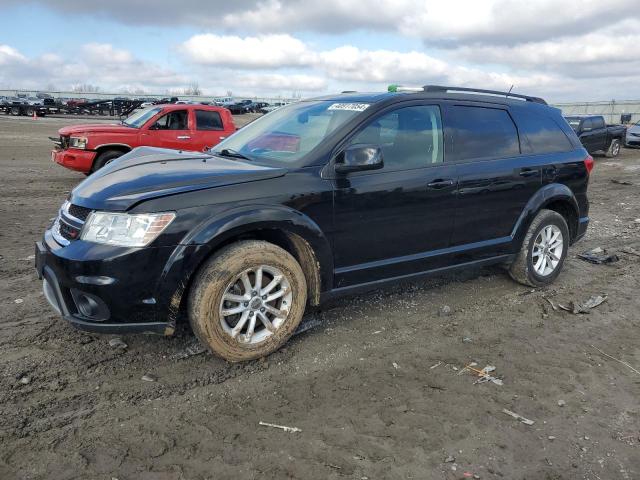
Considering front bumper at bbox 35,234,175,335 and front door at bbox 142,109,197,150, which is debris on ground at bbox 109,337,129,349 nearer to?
front bumper at bbox 35,234,175,335

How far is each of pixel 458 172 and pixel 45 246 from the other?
10.4 feet

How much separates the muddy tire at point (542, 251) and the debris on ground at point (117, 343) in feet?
11.9

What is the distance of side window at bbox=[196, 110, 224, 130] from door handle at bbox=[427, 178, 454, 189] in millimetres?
A: 8262

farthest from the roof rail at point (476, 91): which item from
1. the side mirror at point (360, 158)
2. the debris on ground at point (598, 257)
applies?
the debris on ground at point (598, 257)

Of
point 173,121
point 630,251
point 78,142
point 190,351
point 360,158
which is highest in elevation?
point 173,121

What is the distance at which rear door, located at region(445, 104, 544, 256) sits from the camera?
14.3ft

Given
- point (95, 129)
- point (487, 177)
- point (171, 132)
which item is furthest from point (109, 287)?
point (171, 132)

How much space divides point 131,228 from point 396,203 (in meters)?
1.93

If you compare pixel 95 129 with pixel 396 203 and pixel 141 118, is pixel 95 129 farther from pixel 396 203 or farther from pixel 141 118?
pixel 396 203

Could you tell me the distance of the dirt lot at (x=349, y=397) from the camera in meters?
2.57

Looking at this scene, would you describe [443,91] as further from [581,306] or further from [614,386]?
[614,386]

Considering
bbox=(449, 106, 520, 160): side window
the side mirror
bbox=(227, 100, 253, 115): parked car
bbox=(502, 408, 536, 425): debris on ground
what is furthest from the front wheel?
bbox=(227, 100, 253, 115): parked car

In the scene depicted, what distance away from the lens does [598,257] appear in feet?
20.3

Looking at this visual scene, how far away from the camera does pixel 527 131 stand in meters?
4.93
